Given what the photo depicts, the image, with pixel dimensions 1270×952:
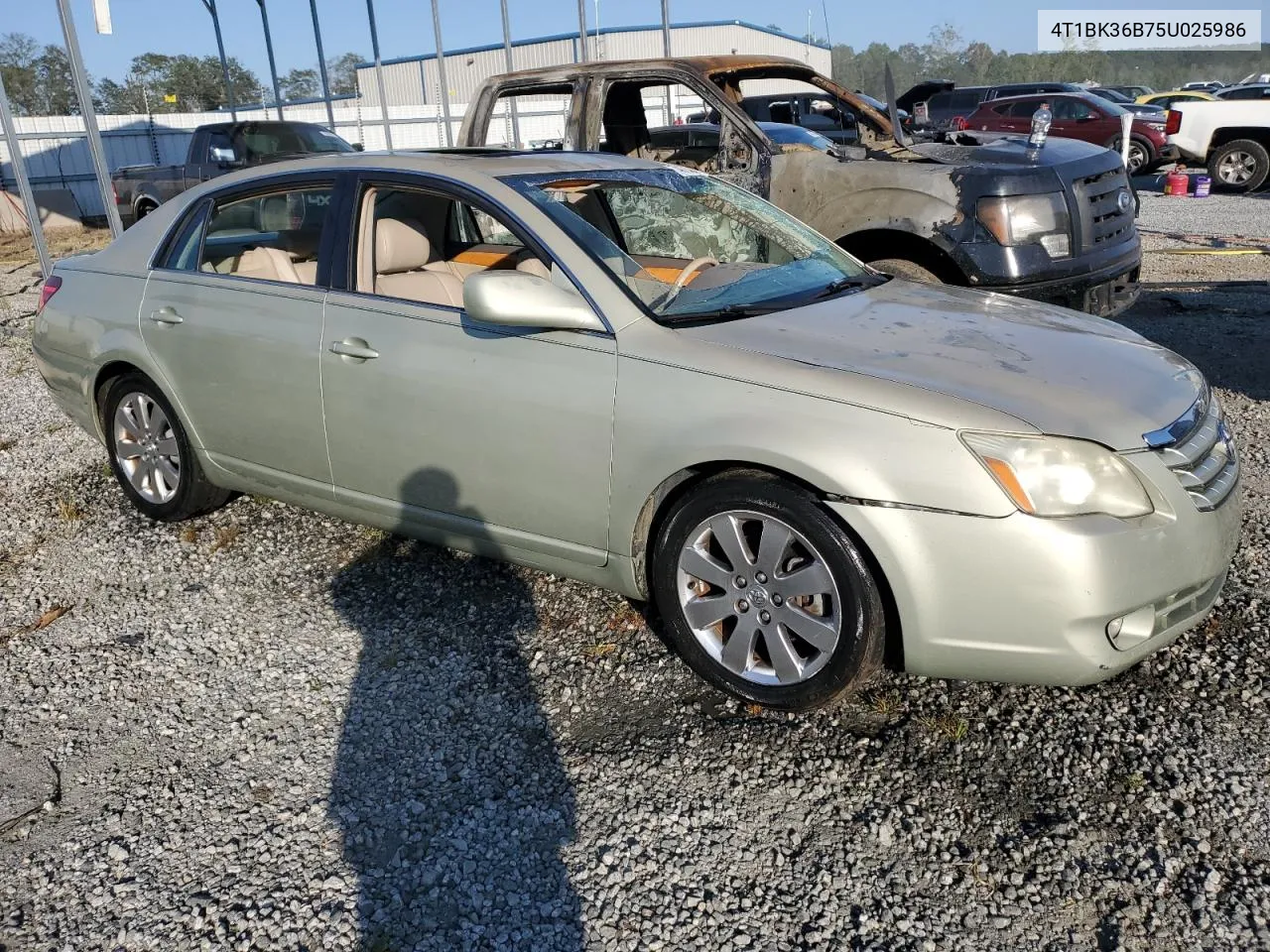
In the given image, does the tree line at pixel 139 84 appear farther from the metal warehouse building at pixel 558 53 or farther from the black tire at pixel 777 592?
the black tire at pixel 777 592

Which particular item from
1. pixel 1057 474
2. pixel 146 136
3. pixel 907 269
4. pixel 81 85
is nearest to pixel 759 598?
pixel 1057 474

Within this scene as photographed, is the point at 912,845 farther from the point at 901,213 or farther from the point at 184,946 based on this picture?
the point at 901,213

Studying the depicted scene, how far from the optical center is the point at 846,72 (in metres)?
88.8

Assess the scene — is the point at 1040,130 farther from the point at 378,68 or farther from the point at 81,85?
the point at 378,68

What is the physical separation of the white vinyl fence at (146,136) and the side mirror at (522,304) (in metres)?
17.0

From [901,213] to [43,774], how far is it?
4.84m

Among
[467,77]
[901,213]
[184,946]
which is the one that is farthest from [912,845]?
[467,77]

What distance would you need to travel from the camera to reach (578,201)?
3838mm

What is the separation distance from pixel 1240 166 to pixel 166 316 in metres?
17.1

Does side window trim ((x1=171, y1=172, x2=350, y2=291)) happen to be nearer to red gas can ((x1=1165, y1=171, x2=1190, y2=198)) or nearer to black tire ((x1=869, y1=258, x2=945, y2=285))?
black tire ((x1=869, y1=258, x2=945, y2=285))

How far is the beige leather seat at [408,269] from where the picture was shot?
3.83m

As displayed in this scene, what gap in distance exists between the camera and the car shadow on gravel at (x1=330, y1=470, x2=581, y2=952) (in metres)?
2.40

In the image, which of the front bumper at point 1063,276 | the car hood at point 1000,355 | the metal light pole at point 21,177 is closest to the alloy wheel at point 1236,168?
the front bumper at point 1063,276

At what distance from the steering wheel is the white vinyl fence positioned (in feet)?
53.5
